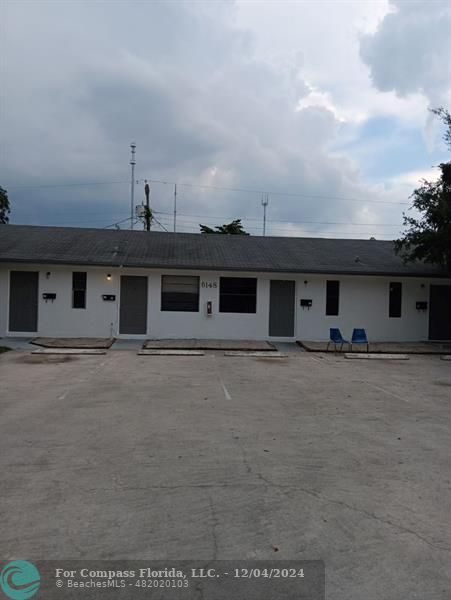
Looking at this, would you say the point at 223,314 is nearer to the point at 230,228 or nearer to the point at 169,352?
the point at 169,352

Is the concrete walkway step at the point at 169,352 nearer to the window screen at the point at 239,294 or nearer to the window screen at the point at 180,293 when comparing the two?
the window screen at the point at 180,293

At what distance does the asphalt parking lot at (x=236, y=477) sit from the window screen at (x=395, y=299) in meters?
9.09

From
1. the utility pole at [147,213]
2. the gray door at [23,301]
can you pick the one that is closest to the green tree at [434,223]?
the gray door at [23,301]

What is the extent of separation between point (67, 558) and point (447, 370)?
36.5 ft

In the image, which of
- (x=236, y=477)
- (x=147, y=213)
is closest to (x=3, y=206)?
(x=147, y=213)

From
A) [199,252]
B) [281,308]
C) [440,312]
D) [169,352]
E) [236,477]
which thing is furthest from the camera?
[199,252]

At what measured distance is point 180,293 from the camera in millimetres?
16344

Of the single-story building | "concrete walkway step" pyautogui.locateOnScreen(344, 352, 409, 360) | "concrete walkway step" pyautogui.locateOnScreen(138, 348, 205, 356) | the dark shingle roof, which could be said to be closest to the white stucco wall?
the single-story building

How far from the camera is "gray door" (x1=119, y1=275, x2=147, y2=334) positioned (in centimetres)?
1612

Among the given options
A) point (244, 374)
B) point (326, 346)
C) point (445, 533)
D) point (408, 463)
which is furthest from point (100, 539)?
point (326, 346)

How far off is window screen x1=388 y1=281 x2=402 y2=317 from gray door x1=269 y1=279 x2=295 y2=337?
3.85 metres

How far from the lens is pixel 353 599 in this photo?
255 cm

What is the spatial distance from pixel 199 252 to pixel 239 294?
278 cm

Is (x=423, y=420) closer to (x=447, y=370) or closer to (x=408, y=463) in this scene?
(x=408, y=463)
